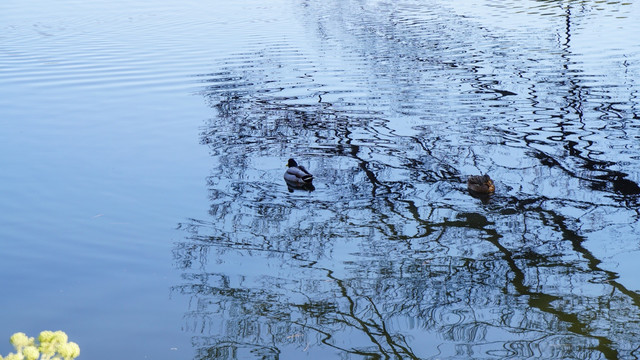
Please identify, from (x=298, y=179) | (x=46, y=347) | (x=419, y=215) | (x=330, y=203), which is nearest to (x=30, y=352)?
(x=46, y=347)

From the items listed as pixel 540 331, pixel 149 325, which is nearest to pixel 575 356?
pixel 540 331

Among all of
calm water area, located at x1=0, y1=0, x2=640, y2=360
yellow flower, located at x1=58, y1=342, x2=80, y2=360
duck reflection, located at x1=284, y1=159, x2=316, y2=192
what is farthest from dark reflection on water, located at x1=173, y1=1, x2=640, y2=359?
yellow flower, located at x1=58, y1=342, x2=80, y2=360

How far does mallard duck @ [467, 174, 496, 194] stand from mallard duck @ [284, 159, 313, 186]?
7.49ft

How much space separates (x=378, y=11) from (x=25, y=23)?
13.3m

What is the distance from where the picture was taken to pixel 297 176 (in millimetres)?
11242

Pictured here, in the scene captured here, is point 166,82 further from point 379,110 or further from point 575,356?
point 575,356

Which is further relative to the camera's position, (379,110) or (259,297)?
(379,110)

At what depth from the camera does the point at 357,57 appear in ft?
67.2

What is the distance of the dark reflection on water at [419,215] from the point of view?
755 centimetres

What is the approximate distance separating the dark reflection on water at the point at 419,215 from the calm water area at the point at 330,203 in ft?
0.11

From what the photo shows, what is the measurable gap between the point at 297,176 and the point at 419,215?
198 cm

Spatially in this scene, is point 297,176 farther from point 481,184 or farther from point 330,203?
point 481,184

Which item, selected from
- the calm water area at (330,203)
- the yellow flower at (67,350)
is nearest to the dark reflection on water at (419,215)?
the calm water area at (330,203)

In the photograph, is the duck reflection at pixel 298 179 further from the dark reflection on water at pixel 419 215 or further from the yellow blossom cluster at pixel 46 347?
the yellow blossom cluster at pixel 46 347
